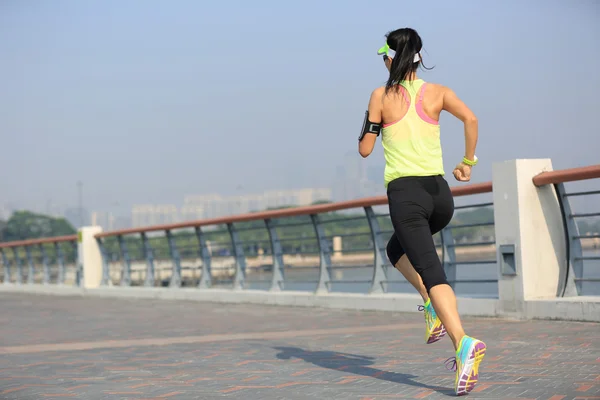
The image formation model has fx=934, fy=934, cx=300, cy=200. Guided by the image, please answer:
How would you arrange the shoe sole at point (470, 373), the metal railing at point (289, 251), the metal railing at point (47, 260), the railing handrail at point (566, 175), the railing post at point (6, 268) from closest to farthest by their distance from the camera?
the shoe sole at point (470, 373), the railing handrail at point (566, 175), the metal railing at point (289, 251), the metal railing at point (47, 260), the railing post at point (6, 268)

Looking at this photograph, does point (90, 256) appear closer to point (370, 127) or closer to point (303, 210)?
point (303, 210)

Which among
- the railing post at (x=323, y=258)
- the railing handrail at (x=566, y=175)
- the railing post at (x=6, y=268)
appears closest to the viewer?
the railing handrail at (x=566, y=175)

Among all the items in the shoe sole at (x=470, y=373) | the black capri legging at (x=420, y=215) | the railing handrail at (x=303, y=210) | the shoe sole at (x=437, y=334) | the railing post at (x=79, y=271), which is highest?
the railing handrail at (x=303, y=210)

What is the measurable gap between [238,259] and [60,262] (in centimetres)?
751

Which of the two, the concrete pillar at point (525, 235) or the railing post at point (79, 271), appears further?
the railing post at point (79, 271)

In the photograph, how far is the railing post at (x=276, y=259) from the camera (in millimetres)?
11750

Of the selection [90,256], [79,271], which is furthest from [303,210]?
[79,271]

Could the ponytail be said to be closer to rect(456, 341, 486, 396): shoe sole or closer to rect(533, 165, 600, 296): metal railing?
rect(456, 341, 486, 396): shoe sole

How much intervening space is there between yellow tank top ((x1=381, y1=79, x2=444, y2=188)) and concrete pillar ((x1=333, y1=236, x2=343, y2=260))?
5930 mm

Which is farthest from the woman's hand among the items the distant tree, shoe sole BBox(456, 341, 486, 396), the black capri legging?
the distant tree

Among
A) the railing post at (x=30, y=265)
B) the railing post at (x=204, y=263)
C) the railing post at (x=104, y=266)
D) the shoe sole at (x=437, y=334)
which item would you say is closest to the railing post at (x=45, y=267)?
the railing post at (x=30, y=265)

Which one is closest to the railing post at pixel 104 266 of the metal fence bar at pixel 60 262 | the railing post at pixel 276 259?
the metal fence bar at pixel 60 262

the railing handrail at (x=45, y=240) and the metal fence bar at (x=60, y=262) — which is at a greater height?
the railing handrail at (x=45, y=240)

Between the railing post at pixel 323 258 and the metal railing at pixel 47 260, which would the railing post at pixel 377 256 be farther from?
the metal railing at pixel 47 260
